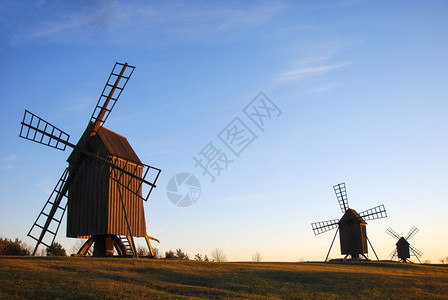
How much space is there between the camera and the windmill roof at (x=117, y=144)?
2897 centimetres

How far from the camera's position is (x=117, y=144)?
1193 inches

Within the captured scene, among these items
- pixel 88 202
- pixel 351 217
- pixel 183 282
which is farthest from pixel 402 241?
pixel 183 282

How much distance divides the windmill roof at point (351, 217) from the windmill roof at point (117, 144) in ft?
88.3

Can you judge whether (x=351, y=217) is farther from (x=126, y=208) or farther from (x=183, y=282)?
(x=183, y=282)

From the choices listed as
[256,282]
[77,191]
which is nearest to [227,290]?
[256,282]

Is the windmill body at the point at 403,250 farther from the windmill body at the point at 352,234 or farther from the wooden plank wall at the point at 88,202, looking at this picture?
the wooden plank wall at the point at 88,202

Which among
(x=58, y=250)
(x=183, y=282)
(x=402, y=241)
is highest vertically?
(x=402, y=241)

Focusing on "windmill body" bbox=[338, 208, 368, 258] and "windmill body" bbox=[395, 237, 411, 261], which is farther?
"windmill body" bbox=[395, 237, 411, 261]

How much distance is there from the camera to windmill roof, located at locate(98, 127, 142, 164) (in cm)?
2897

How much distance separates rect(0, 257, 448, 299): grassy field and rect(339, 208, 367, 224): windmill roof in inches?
787

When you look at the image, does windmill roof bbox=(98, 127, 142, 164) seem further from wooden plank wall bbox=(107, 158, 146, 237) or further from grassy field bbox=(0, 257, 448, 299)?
grassy field bbox=(0, 257, 448, 299)

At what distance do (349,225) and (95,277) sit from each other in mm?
34415

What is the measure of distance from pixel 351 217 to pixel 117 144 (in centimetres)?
2896

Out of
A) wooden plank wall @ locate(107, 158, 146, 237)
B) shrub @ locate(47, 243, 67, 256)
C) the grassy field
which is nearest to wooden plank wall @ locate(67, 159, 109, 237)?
wooden plank wall @ locate(107, 158, 146, 237)
